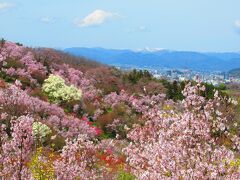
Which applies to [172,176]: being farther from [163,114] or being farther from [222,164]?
[163,114]

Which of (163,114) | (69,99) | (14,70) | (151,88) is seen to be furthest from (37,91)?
(163,114)

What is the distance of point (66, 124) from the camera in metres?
37.6

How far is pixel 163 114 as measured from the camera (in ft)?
34.9

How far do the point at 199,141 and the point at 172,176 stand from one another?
1.17m

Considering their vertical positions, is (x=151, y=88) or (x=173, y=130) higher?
(x=173, y=130)

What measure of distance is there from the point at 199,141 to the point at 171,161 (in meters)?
0.95

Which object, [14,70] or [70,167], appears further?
[14,70]

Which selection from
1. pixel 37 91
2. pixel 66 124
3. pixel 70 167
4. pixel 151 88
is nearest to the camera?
pixel 70 167

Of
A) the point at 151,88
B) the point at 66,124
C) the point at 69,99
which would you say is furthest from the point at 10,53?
the point at 66,124

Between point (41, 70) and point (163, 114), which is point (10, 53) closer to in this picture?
point (41, 70)

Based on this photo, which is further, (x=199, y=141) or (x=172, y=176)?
(x=199, y=141)

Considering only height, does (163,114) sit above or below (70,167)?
above

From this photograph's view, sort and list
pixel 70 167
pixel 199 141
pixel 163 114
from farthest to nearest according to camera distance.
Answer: pixel 163 114, pixel 70 167, pixel 199 141

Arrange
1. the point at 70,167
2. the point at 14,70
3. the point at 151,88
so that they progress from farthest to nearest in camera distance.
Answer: the point at 151,88 < the point at 14,70 < the point at 70,167
